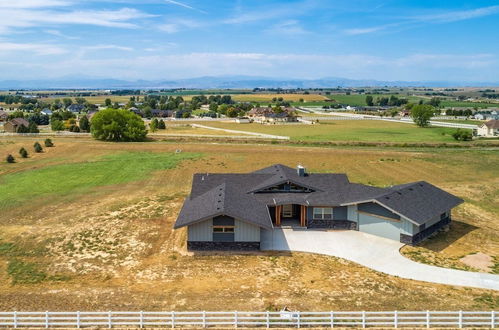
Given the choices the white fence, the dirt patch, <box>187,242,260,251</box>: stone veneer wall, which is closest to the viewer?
the white fence

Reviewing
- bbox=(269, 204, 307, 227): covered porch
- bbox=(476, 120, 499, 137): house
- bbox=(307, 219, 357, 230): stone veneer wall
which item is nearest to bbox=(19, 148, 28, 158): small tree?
bbox=(269, 204, 307, 227): covered porch

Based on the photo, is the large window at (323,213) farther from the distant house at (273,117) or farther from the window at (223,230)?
the distant house at (273,117)

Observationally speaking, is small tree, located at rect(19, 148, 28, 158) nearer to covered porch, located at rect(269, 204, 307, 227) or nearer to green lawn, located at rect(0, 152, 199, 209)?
green lawn, located at rect(0, 152, 199, 209)

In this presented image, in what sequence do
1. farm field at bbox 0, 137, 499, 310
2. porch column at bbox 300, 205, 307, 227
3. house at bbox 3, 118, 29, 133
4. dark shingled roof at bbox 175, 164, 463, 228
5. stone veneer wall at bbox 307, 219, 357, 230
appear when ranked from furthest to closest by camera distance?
house at bbox 3, 118, 29, 133 < porch column at bbox 300, 205, 307, 227 < stone veneer wall at bbox 307, 219, 357, 230 < dark shingled roof at bbox 175, 164, 463, 228 < farm field at bbox 0, 137, 499, 310

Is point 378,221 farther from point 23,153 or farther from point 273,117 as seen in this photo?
point 273,117

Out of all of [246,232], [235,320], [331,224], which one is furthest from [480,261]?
[235,320]

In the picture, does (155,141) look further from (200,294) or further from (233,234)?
(200,294)

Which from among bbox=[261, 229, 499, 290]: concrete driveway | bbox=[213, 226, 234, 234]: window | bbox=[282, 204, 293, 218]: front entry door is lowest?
bbox=[261, 229, 499, 290]: concrete driveway

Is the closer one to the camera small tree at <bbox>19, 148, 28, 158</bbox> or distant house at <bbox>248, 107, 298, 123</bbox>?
small tree at <bbox>19, 148, 28, 158</bbox>

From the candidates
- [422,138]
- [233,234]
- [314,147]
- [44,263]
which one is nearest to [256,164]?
[314,147]
